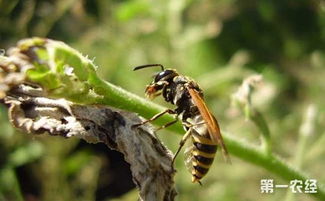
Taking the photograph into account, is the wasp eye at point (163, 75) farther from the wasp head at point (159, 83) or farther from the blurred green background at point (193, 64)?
the blurred green background at point (193, 64)

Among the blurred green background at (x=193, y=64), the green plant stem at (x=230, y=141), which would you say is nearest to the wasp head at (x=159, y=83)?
the green plant stem at (x=230, y=141)

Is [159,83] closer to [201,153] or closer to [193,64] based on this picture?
[201,153]

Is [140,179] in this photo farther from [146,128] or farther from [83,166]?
[83,166]

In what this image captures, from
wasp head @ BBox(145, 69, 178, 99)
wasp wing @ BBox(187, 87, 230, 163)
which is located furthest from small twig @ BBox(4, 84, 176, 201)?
wasp head @ BBox(145, 69, 178, 99)

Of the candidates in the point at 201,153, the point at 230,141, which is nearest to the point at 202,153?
the point at 201,153

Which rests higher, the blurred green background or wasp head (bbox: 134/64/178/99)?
wasp head (bbox: 134/64/178/99)

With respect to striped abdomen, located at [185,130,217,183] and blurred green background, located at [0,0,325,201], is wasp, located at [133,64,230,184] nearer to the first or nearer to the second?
striped abdomen, located at [185,130,217,183]
